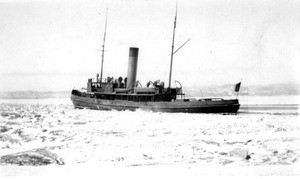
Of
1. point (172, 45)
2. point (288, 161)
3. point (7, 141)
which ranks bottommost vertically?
point (7, 141)

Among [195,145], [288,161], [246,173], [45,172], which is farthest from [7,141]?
[288,161]

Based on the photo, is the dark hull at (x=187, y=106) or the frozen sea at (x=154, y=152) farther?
the dark hull at (x=187, y=106)

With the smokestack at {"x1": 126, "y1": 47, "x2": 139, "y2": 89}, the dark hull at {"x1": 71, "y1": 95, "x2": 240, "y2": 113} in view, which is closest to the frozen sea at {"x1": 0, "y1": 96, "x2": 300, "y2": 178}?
the dark hull at {"x1": 71, "y1": 95, "x2": 240, "y2": 113}

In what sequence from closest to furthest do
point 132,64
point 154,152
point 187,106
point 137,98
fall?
point 154,152 < point 187,106 < point 137,98 < point 132,64

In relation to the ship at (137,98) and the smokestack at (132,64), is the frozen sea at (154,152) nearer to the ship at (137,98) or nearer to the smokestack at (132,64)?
the ship at (137,98)

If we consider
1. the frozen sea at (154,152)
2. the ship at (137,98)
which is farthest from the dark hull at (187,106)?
the frozen sea at (154,152)

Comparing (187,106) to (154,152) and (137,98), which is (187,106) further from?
(154,152)

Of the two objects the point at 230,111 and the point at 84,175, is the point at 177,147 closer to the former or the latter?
the point at 84,175

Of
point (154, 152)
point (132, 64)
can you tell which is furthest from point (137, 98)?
point (154, 152)
